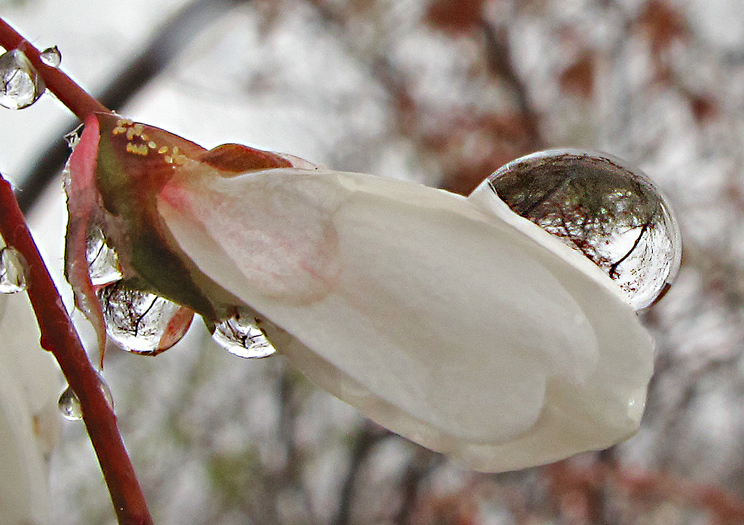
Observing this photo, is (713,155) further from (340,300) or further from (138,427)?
(340,300)

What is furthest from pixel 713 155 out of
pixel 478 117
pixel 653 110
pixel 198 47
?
pixel 198 47

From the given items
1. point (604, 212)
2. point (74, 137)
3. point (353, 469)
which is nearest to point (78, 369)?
point (74, 137)

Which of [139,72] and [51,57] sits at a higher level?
[51,57]

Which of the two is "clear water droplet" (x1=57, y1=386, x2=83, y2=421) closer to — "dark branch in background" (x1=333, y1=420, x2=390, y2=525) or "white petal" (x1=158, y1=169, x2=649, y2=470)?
"white petal" (x1=158, y1=169, x2=649, y2=470)

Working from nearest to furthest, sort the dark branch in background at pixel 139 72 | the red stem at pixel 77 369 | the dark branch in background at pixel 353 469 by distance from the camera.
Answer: the red stem at pixel 77 369, the dark branch in background at pixel 139 72, the dark branch in background at pixel 353 469

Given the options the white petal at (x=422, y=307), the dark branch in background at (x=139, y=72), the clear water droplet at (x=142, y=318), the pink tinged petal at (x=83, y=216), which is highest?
the pink tinged petal at (x=83, y=216)

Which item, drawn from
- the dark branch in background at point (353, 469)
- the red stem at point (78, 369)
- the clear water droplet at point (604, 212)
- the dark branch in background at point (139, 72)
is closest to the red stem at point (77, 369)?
the red stem at point (78, 369)

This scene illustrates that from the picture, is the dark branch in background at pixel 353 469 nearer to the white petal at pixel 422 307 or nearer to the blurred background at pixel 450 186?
the blurred background at pixel 450 186

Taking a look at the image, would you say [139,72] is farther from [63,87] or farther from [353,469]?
[353,469]
